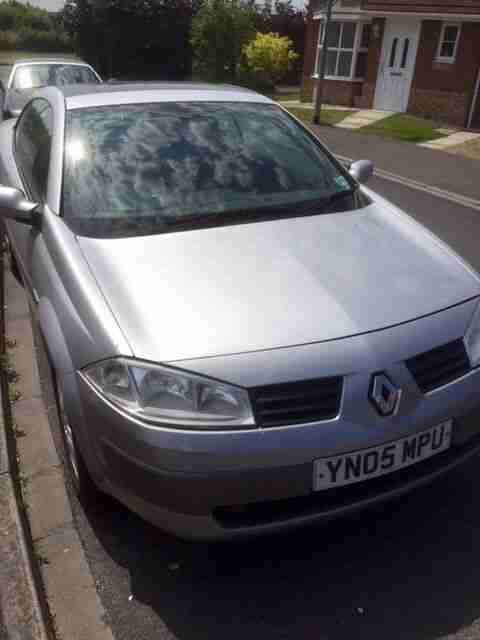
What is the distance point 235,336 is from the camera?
6.95ft

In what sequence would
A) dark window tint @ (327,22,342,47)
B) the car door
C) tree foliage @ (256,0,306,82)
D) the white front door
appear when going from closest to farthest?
the car door
the white front door
dark window tint @ (327,22,342,47)
tree foliage @ (256,0,306,82)

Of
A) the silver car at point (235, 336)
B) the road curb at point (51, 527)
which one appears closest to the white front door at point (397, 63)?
the silver car at point (235, 336)

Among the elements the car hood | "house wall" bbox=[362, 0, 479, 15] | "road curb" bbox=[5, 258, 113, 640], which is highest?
"house wall" bbox=[362, 0, 479, 15]

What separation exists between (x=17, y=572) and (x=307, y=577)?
110 centimetres

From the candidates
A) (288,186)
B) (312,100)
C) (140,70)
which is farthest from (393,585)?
(140,70)

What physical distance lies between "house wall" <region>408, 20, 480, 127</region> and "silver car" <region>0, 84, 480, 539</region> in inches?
616

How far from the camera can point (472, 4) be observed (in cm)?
1614

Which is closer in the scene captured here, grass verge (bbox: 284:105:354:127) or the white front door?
grass verge (bbox: 284:105:354:127)

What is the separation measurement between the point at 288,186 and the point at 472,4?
52.8 ft

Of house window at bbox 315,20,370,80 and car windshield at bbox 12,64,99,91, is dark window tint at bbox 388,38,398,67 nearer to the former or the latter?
house window at bbox 315,20,370,80

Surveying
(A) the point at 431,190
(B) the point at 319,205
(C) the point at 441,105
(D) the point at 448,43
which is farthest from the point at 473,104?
(B) the point at 319,205

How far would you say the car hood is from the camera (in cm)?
214

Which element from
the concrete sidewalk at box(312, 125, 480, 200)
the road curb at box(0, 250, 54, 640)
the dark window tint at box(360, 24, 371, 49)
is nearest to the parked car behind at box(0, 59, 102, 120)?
the concrete sidewalk at box(312, 125, 480, 200)

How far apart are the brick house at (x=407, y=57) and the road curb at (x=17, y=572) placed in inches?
663
